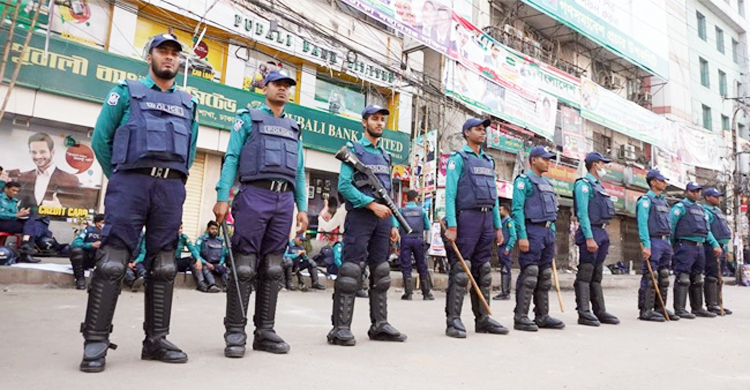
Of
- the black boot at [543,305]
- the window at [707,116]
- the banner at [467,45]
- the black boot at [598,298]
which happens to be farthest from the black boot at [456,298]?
the window at [707,116]

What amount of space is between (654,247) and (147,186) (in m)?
6.34

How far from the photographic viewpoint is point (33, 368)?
260 cm

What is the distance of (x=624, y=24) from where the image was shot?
18953mm

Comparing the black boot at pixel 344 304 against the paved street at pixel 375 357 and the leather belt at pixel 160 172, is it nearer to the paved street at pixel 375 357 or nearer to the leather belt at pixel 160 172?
the paved street at pixel 375 357

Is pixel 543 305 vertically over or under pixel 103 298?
under

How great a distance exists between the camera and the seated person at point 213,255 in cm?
789

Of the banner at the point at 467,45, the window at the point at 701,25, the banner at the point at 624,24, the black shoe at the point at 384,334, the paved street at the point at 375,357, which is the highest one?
the window at the point at 701,25

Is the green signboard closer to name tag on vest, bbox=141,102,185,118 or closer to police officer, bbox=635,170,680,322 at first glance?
name tag on vest, bbox=141,102,185,118

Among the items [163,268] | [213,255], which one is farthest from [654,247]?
A: [213,255]

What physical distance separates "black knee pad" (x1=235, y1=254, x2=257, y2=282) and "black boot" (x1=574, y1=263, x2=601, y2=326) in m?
4.01

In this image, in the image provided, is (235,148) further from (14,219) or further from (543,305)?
(14,219)

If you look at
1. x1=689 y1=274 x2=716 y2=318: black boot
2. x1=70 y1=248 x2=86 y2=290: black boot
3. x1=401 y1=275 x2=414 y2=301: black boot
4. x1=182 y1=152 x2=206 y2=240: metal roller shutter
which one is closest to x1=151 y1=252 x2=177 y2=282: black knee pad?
x1=70 y1=248 x2=86 y2=290: black boot

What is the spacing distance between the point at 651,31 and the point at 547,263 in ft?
64.5

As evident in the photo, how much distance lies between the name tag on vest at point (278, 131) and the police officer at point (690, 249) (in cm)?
586
